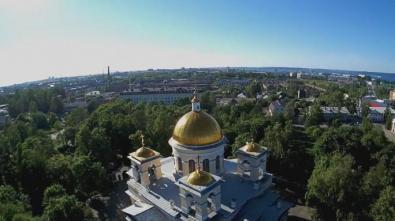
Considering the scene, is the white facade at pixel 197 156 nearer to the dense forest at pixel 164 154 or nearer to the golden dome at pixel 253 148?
the golden dome at pixel 253 148

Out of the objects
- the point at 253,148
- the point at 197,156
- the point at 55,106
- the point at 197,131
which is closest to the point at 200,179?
the point at 197,156

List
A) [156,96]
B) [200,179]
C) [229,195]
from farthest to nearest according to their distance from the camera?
[156,96]
[229,195]
[200,179]

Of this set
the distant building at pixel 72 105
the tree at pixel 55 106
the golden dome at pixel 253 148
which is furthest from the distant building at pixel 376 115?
the tree at pixel 55 106

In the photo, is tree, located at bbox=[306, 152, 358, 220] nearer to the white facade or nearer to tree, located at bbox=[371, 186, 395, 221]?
tree, located at bbox=[371, 186, 395, 221]

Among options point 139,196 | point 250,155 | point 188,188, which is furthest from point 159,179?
point 250,155

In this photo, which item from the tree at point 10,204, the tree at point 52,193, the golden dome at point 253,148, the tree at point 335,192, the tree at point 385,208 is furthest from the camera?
the tree at point 52,193

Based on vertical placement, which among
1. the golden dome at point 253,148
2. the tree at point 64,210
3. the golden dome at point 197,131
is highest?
the golden dome at point 197,131

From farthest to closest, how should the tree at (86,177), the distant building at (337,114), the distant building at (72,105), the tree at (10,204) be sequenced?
1. the distant building at (72,105)
2. the distant building at (337,114)
3. the tree at (86,177)
4. the tree at (10,204)

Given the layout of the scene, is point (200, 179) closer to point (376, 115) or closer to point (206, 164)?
point (206, 164)
